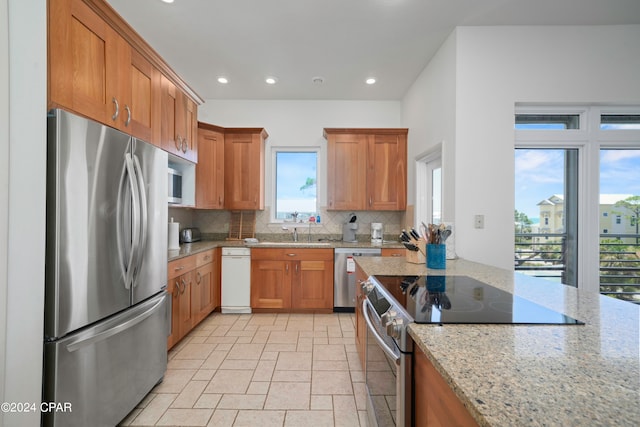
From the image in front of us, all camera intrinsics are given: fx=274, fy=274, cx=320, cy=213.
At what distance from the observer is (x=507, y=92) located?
238cm

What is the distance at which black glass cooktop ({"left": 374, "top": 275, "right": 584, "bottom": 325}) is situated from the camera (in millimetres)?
900

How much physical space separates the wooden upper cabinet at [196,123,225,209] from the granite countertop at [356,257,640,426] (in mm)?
3252

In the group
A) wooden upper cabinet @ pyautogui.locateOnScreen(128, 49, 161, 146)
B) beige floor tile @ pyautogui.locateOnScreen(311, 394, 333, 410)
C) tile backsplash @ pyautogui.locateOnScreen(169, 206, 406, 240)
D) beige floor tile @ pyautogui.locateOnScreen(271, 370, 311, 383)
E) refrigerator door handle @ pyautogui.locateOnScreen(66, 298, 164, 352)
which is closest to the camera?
refrigerator door handle @ pyautogui.locateOnScreen(66, 298, 164, 352)

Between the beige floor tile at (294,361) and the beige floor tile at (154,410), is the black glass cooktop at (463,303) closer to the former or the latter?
the beige floor tile at (294,361)

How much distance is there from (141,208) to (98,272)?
45 centimetres

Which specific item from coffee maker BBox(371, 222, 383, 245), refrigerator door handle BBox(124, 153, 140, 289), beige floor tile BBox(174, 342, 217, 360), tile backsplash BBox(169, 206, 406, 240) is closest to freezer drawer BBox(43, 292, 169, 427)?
refrigerator door handle BBox(124, 153, 140, 289)

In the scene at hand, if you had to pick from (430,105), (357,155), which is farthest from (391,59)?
(357,155)

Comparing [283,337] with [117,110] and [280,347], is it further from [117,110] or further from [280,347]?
[117,110]

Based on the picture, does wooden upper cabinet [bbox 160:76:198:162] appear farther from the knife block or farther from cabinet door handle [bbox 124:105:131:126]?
the knife block

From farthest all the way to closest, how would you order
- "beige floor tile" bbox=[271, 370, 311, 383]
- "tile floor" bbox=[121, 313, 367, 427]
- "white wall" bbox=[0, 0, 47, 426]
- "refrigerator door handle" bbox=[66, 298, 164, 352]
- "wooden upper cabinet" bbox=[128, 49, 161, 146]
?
"beige floor tile" bbox=[271, 370, 311, 383] → "wooden upper cabinet" bbox=[128, 49, 161, 146] → "tile floor" bbox=[121, 313, 367, 427] → "refrigerator door handle" bbox=[66, 298, 164, 352] → "white wall" bbox=[0, 0, 47, 426]

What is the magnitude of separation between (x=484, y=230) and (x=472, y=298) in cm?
148

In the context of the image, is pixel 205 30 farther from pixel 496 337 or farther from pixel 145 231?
pixel 496 337

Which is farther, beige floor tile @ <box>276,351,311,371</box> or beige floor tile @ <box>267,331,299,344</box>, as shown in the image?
beige floor tile @ <box>267,331,299,344</box>

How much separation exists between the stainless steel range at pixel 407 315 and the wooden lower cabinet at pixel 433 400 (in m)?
0.03
